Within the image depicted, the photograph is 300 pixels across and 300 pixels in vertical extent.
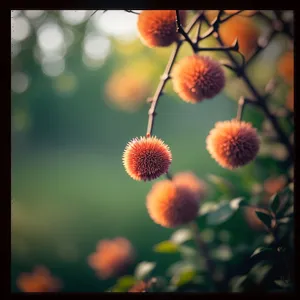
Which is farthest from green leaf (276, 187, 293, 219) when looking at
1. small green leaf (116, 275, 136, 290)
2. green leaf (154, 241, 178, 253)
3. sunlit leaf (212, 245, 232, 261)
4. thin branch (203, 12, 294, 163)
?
small green leaf (116, 275, 136, 290)

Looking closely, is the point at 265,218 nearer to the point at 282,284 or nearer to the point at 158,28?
the point at 282,284

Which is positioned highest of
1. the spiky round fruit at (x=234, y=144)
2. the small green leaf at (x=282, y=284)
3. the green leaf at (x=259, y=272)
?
the spiky round fruit at (x=234, y=144)

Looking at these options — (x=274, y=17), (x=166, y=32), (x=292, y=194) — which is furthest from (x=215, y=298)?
(x=274, y=17)

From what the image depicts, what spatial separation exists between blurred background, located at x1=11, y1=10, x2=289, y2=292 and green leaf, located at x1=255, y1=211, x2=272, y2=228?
0.95 ft

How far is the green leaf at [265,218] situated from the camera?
2.88 feet

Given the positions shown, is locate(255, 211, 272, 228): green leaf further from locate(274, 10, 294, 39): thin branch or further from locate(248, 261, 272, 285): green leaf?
locate(274, 10, 294, 39): thin branch

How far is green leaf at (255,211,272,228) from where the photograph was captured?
878 millimetres

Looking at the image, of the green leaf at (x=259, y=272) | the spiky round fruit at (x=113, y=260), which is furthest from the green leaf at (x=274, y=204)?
the spiky round fruit at (x=113, y=260)

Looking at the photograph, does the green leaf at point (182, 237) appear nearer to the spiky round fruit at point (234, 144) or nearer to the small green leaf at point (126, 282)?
the small green leaf at point (126, 282)

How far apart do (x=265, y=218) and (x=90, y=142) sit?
1.42 meters

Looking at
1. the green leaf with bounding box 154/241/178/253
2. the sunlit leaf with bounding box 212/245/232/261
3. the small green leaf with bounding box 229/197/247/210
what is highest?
the small green leaf with bounding box 229/197/247/210

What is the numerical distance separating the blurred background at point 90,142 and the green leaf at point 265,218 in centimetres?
29
